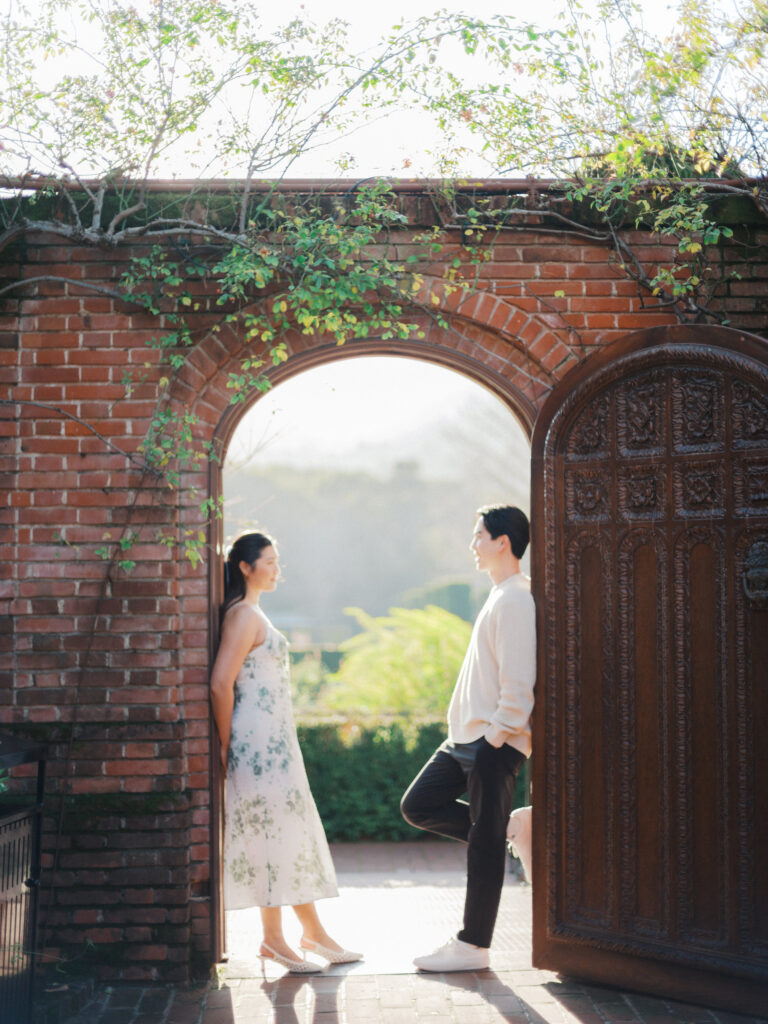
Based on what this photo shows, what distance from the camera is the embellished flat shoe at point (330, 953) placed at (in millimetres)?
4539

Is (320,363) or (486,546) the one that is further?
(320,363)

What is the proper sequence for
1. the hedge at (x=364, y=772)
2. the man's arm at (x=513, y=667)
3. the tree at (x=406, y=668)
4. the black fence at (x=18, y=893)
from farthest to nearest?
the tree at (x=406, y=668) < the hedge at (x=364, y=772) < the man's arm at (x=513, y=667) < the black fence at (x=18, y=893)

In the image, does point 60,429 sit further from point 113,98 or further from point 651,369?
point 651,369

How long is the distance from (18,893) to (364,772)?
446 centimetres

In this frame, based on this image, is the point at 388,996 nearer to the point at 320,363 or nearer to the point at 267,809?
the point at 267,809

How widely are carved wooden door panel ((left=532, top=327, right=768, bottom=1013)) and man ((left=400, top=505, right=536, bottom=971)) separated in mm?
114

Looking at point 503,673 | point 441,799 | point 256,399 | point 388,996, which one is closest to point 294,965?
point 388,996

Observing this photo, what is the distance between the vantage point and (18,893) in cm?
361

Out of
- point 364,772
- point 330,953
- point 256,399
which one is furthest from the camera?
point 364,772

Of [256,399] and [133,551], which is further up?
[256,399]

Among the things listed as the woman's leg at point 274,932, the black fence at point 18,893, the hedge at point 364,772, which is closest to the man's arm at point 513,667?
the woman's leg at point 274,932

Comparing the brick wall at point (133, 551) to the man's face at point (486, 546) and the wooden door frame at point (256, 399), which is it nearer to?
the wooden door frame at point (256, 399)

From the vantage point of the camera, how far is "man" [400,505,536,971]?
4.32 m

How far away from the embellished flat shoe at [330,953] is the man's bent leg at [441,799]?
69 cm
